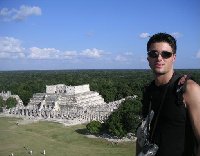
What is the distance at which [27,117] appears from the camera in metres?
62.6

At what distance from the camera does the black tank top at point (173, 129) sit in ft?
14.4

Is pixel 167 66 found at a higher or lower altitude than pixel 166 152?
higher

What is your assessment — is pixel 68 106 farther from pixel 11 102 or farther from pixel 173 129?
pixel 173 129

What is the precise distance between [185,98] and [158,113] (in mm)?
560

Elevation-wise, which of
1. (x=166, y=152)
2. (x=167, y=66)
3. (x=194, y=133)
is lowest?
(x=166, y=152)

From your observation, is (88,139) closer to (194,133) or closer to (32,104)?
(32,104)

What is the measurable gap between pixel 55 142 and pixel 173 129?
123 feet

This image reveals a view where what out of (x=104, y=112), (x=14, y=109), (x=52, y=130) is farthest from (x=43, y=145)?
(x=14, y=109)

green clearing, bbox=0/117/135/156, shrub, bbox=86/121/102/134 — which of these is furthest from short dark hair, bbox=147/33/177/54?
shrub, bbox=86/121/102/134

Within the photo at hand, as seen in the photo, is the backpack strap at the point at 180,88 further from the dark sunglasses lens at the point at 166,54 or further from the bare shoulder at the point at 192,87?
the dark sunglasses lens at the point at 166,54

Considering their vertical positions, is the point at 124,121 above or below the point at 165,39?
below

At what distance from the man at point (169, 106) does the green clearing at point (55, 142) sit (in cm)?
3062

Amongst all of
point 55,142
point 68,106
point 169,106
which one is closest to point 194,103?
point 169,106

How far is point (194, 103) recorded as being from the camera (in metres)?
4.19
